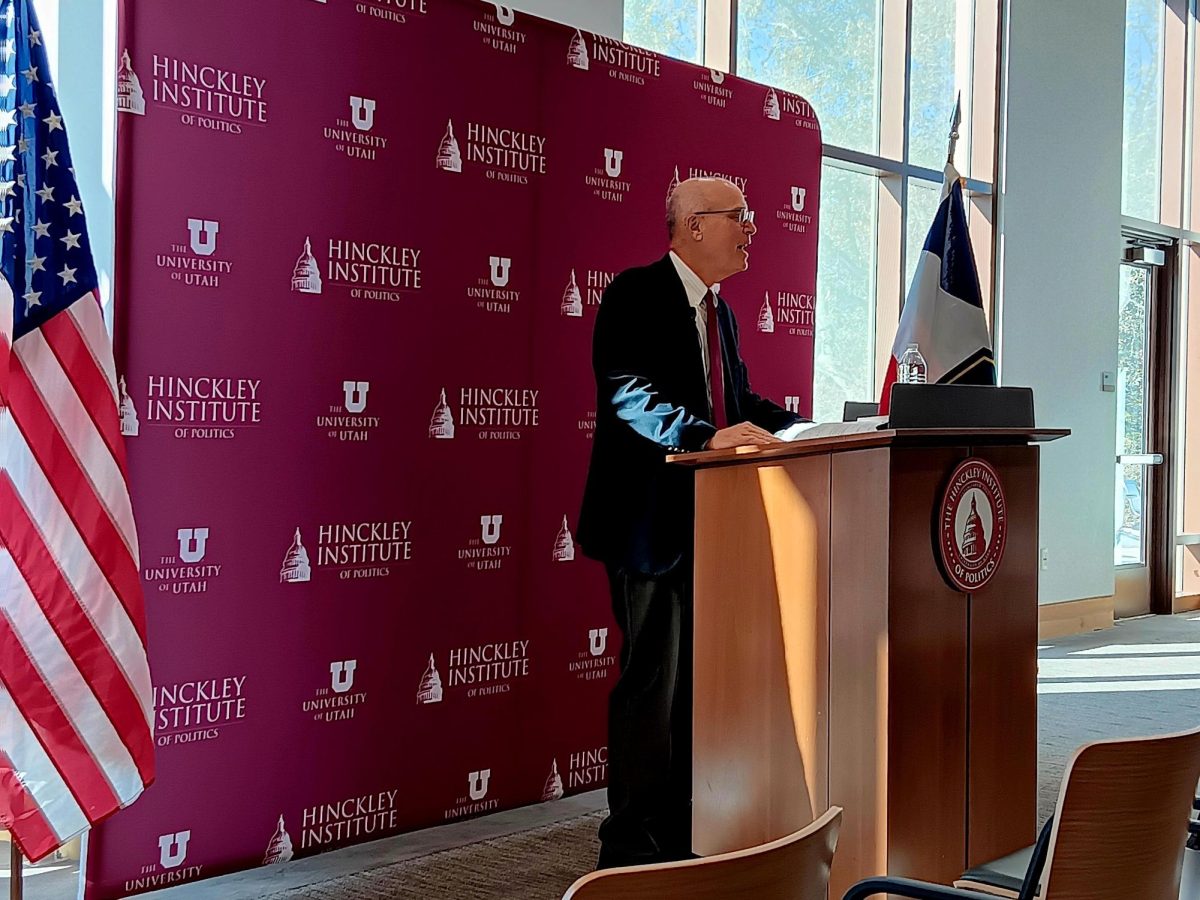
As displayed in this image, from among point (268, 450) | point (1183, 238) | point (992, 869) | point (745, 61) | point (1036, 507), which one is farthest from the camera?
point (1183, 238)

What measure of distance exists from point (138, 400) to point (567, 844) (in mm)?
1763

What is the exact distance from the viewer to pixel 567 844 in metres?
3.85

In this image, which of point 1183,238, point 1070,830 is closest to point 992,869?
point 1070,830

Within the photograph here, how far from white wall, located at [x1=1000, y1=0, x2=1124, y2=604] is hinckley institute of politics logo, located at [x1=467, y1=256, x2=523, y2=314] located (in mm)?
4205

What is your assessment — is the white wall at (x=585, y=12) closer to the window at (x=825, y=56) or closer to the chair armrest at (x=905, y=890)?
the window at (x=825, y=56)

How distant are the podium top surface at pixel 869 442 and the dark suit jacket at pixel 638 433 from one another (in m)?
0.37

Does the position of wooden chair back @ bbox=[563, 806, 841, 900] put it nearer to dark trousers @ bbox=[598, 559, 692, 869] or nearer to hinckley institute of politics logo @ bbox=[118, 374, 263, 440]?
dark trousers @ bbox=[598, 559, 692, 869]

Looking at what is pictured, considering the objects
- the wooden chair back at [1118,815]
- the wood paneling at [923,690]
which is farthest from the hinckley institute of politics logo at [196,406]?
the wooden chair back at [1118,815]

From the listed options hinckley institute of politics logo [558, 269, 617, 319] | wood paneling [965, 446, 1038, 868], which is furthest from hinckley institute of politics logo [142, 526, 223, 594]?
wood paneling [965, 446, 1038, 868]

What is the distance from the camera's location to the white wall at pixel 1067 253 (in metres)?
7.64

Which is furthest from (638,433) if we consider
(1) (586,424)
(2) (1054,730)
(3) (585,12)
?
(2) (1054,730)

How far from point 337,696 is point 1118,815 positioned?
100 inches

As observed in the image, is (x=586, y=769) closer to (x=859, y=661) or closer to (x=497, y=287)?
(x=497, y=287)

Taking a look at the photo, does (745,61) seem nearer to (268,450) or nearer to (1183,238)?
(268,450)
